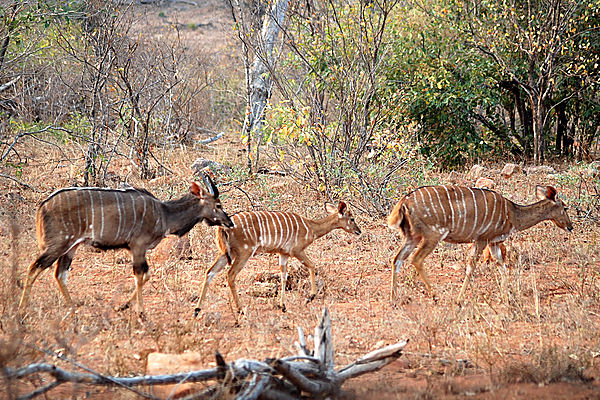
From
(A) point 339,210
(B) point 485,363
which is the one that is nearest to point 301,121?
(A) point 339,210

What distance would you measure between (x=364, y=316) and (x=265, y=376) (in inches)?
98.0

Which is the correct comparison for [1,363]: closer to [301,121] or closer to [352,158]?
[301,121]

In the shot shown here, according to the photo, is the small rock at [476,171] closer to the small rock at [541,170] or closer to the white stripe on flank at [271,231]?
the small rock at [541,170]

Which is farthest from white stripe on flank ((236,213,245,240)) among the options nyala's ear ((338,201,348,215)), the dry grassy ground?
nyala's ear ((338,201,348,215))

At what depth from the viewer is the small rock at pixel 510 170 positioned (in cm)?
1178

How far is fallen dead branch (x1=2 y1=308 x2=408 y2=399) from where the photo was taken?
360 centimetres

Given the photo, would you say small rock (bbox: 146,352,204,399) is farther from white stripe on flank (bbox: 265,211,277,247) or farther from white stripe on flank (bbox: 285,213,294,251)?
white stripe on flank (bbox: 285,213,294,251)

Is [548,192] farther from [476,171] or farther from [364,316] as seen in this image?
[476,171]

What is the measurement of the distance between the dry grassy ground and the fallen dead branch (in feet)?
0.49

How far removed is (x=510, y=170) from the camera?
38.9ft

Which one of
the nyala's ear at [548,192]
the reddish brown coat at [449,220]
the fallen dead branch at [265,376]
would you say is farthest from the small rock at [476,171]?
the fallen dead branch at [265,376]

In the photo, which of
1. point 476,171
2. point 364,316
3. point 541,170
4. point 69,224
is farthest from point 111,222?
point 541,170

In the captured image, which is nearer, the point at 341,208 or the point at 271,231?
the point at 271,231

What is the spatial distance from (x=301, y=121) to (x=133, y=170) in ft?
14.2
